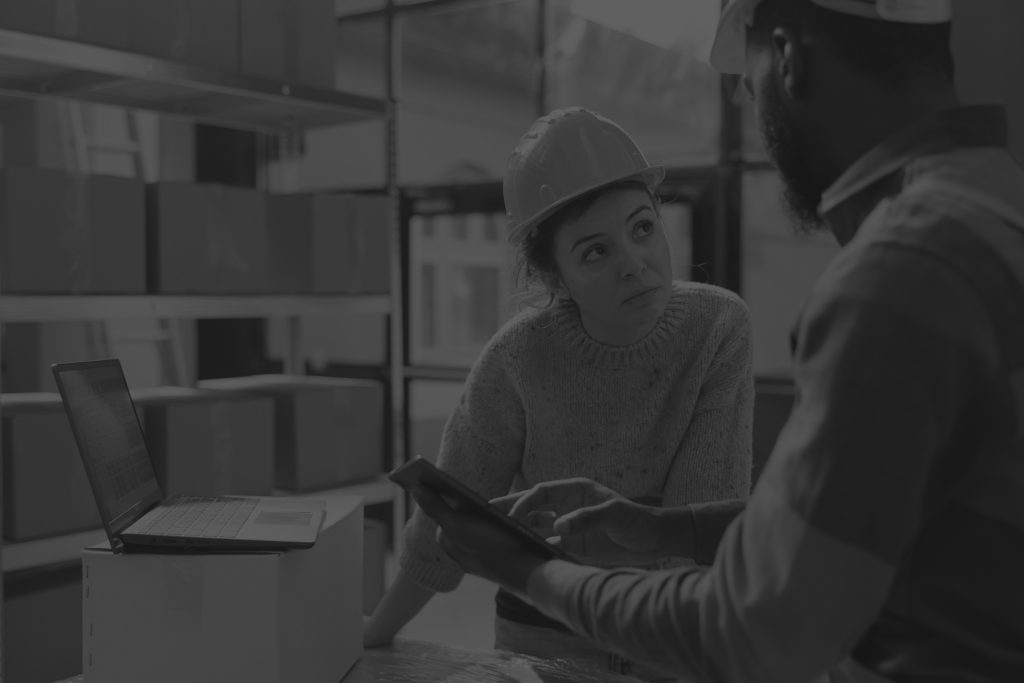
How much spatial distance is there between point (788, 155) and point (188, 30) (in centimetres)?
204

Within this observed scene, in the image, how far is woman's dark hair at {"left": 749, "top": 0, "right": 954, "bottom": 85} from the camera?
0.81 m

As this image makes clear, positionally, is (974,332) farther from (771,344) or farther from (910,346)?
(771,344)

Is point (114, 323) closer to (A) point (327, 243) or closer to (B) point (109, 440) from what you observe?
(A) point (327, 243)

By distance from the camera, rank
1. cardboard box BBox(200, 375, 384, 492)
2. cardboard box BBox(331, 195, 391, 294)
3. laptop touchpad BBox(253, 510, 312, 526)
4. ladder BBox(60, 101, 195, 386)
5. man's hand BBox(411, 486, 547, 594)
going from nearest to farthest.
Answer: man's hand BBox(411, 486, 547, 594), laptop touchpad BBox(253, 510, 312, 526), cardboard box BBox(200, 375, 384, 492), cardboard box BBox(331, 195, 391, 294), ladder BBox(60, 101, 195, 386)

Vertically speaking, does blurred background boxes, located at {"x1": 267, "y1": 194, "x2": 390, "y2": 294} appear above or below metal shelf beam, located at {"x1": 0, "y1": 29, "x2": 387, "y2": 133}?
below

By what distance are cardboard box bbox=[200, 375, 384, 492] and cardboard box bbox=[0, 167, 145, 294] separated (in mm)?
544

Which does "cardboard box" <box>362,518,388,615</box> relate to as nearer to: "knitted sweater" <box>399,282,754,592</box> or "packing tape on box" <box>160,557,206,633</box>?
"knitted sweater" <box>399,282,754,592</box>

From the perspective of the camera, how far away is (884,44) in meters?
0.81

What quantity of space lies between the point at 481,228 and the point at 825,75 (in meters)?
7.82

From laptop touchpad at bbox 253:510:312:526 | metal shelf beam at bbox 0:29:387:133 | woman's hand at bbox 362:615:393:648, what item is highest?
metal shelf beam at bbox 0:29:387:133

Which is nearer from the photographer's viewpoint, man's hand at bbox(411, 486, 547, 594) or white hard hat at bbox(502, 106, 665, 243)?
man's hand at bbox(411, 486, 547, 594)

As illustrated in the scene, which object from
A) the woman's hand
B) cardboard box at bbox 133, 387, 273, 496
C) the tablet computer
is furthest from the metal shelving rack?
the tablet computer

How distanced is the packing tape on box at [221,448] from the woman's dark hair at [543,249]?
1.15 m

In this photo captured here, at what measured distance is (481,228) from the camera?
8602 mm
